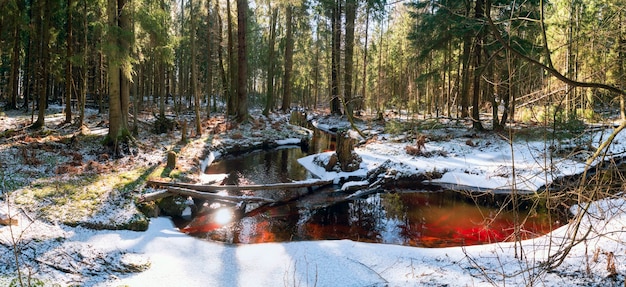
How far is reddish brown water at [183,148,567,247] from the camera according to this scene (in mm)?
8398

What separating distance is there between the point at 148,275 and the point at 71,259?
1.27 m

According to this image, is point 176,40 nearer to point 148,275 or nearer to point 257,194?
point 257,194

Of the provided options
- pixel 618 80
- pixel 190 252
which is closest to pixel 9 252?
pixel 190 252

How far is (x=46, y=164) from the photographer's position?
395 inches

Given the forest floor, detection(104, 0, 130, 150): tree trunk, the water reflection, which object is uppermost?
detection(104, 0, 130, 150): tree trunk

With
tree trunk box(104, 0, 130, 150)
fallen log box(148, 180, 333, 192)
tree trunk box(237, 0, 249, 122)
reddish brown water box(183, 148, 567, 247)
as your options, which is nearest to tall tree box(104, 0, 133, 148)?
tree trunk box(104, 0, 130, 150)

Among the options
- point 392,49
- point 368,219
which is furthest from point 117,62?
point 392,49

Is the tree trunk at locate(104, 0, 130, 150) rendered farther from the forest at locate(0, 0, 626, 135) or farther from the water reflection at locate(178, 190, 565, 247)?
the water reflection at locate(178, 190, 565, 247)

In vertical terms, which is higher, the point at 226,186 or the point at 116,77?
the point at 116,77

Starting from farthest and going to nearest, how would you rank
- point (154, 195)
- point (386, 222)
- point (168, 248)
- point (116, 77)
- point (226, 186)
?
point (116, 77) < point (226, 186) < point (386, 222) < point (154, 195) < point (168, 248)

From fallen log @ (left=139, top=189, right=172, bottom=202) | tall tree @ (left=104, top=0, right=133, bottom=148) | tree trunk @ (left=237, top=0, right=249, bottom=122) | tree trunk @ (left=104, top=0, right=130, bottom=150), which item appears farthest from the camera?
tree trunk @ (left=237, top=0, right=249, bottom=122)

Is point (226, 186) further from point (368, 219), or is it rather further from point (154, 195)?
point (368, 219)

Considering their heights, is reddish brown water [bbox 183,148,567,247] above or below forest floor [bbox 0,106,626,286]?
below

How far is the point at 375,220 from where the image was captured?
9.71 m
